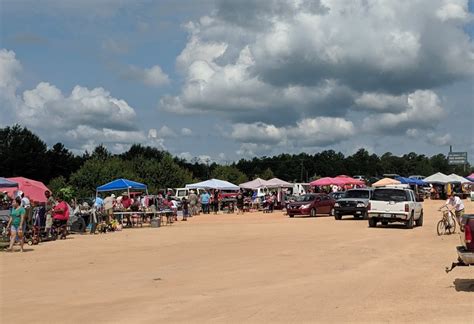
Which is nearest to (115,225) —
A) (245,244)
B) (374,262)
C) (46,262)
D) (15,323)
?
(245,244)

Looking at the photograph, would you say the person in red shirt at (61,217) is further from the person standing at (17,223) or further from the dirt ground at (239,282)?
the person standing at (17,223)

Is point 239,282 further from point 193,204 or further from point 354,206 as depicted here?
point 193,204

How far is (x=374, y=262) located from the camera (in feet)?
49.3

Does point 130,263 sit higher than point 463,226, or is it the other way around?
point 463,226

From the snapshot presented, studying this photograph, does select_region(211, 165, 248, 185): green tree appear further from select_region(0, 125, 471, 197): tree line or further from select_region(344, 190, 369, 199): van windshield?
select_region(344, 190, 369, 199): van windshield

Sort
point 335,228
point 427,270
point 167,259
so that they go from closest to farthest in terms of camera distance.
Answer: point 427,270 → point 167,259 → point 335,228

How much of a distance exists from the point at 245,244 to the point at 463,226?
10.3 meters

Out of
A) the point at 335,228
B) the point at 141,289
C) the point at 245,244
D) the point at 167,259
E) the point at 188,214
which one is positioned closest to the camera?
the point at 141,289

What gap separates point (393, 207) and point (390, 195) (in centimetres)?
66

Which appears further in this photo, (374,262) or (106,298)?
(374,262)

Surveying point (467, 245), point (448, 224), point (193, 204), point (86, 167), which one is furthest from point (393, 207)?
point (86, 167)

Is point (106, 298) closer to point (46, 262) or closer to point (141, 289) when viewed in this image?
point (141, 289)

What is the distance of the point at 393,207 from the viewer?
85.6 feet

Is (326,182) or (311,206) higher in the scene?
(326,182)
